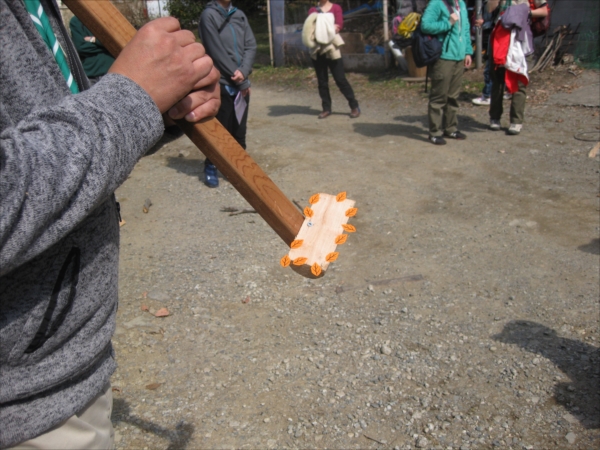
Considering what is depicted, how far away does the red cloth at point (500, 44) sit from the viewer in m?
6.87

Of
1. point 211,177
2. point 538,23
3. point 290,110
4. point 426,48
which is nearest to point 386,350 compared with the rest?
point 211,177

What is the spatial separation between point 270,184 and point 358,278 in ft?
9.36

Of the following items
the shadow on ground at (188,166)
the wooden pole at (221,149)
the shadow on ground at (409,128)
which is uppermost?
the wooden pole at (221,149)

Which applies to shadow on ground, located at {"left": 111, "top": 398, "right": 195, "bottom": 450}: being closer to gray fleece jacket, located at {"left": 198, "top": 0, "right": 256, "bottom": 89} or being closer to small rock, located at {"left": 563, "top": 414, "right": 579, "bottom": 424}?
small rock, located at {"left": 563, "top": 414, "right": 579, "bottom": 424}

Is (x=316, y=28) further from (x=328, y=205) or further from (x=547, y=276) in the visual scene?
(x=328, y=205)

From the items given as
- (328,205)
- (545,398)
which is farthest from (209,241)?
(328,205)

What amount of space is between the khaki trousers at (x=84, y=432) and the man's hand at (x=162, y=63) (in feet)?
2.36

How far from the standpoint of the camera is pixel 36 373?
1.15 m

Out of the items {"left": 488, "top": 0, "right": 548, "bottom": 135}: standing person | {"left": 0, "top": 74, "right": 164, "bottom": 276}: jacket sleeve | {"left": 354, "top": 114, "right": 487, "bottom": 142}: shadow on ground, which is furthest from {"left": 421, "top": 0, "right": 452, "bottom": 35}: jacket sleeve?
{"left": 0, "top": 74, "right": 164, "bottom": 276}: jacket sleeve

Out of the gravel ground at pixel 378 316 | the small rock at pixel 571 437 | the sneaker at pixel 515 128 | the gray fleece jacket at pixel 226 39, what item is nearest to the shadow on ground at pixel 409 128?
the sneaker at pixel 515 128

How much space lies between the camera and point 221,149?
1.33 metres

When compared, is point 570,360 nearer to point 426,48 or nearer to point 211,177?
point 211,177

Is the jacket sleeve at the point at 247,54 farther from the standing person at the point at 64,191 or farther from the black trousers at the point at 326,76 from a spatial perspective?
the standing person at the point at 64,191

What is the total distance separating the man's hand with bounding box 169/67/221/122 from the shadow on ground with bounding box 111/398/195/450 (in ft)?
6.68
